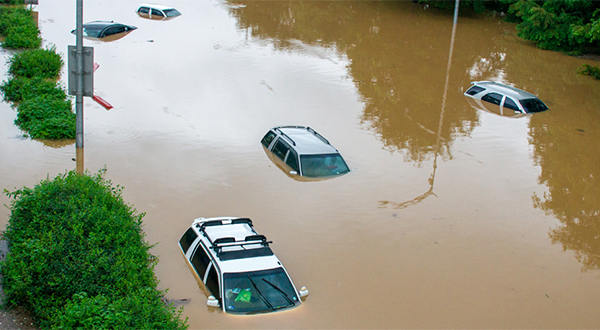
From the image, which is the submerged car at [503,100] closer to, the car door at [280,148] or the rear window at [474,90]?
the rear window at [474,90]

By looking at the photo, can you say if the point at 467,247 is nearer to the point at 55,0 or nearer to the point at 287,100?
the point at 287,100

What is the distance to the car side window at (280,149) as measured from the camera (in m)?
14.1

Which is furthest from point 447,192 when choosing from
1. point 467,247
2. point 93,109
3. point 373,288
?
point 93,109

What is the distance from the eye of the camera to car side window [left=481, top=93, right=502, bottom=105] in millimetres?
20453

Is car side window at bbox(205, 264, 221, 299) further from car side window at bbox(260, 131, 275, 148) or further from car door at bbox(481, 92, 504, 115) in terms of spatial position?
car door at bbox(481, 92, 504, 115)

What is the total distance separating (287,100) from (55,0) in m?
24.9

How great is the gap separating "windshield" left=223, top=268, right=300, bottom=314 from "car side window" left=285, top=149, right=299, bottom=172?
5307 millimetres

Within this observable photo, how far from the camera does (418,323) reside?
349 inches

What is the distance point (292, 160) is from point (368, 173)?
214 centimetres

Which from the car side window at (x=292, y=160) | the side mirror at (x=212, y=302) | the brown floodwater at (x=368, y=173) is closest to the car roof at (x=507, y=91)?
the brown floodwater at (x=368, y=173)

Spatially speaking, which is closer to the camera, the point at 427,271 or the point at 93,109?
the point at 427,271

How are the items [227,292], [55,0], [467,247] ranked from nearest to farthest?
[227,292]
[467,247]
[55,0]

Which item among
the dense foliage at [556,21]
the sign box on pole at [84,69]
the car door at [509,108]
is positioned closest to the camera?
the sign box on pole at [84,69]

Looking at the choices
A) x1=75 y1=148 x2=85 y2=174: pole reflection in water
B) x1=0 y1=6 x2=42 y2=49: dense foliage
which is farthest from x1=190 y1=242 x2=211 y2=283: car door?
x1=0 y1=6 x2=42 y2=49: dense foliage
